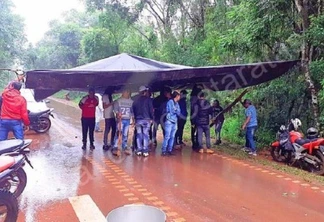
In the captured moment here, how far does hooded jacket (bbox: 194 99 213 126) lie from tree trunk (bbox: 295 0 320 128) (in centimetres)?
214

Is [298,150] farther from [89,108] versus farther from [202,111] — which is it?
[89,108]

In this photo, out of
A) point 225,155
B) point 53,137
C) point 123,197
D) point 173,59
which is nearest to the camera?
point 123,197

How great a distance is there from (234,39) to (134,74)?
8.50 feet

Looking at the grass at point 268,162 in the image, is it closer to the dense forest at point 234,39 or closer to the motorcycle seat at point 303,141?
the motorcycle seat at point 303,141

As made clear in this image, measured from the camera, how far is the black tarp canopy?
604 centimetres

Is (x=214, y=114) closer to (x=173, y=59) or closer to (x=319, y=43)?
(x=319, y=43)

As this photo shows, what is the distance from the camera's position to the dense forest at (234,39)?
7129 millimetres

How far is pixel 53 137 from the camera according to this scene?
9.86 metres

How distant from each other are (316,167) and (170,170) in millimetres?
2678

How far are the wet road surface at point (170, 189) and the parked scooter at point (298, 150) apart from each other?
2.76ft

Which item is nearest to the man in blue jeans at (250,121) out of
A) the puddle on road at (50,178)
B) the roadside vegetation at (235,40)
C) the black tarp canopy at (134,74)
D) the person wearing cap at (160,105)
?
the black tarp canopy at (134,74)

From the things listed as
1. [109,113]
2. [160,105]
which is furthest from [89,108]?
[160,105]

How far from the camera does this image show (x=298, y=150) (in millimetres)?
6559

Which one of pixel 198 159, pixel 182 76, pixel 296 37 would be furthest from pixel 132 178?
pixel 296 37
